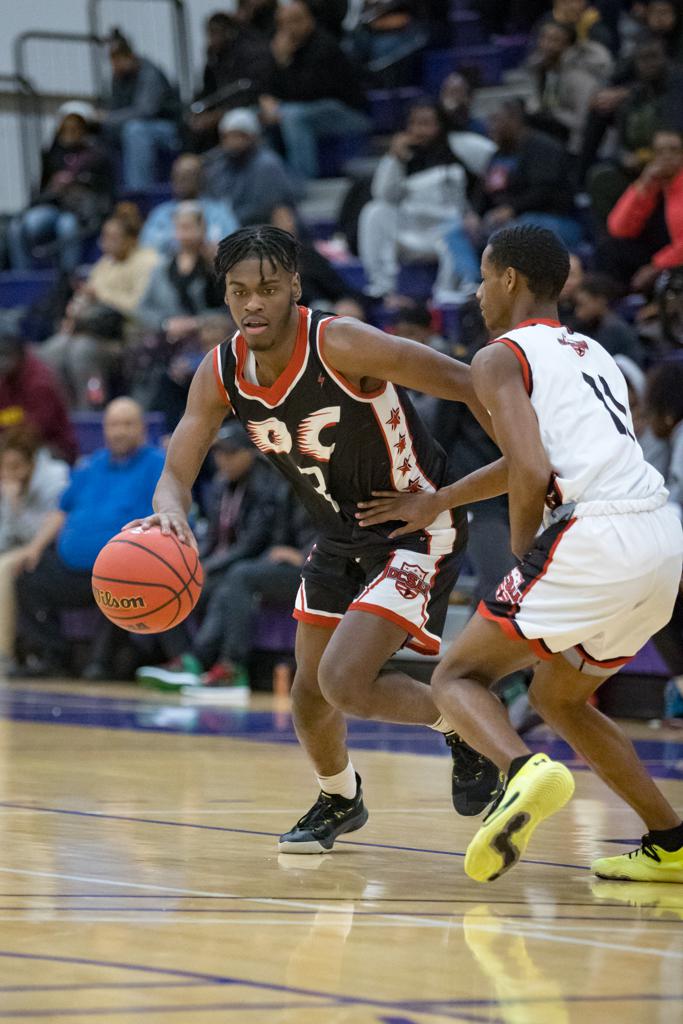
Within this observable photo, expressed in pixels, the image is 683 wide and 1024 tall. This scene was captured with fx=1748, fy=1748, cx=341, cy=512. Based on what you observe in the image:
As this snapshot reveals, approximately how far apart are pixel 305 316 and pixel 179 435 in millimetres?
500

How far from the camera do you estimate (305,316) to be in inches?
195

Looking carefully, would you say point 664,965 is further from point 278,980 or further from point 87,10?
point 87,10

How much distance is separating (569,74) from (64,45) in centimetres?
706

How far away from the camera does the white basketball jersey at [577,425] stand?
426 cm

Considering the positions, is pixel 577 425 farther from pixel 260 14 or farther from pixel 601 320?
pixel 260 14

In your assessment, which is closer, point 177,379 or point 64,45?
point 177,379

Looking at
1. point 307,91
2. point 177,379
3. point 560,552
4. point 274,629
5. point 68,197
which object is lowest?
point 274,629

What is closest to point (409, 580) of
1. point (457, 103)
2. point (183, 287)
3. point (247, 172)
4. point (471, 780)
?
point (471, 780)

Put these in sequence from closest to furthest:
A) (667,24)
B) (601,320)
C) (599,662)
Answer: (599,662)
(601,320)
(667,24)

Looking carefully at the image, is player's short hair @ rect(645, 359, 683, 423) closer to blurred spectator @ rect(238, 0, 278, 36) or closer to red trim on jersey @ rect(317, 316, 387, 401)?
red trim on jersey @ rect(317, 316, 387, 401)

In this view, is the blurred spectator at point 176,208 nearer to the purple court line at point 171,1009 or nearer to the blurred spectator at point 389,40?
the blurred spectator at point 389,40

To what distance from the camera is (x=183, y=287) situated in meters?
13.0

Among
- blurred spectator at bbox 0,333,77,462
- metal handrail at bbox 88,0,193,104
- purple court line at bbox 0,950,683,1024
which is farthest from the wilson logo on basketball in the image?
metal handrail at bbox 88,0,193,104

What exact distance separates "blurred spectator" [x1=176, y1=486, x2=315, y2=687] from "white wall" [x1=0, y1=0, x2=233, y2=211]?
804 centimetres
